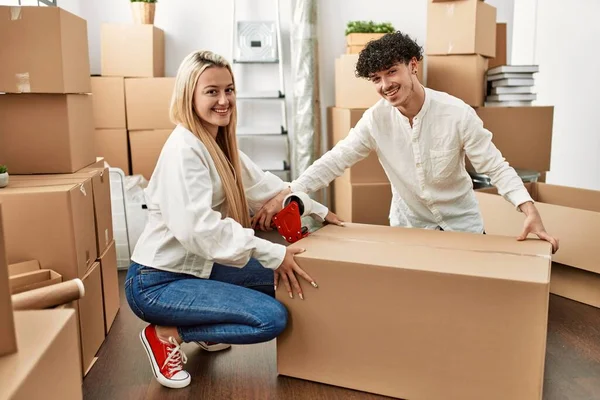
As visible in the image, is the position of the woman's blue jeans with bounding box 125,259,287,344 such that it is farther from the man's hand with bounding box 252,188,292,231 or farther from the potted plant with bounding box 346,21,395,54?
the potted plant with bounding box 346,21,395,54

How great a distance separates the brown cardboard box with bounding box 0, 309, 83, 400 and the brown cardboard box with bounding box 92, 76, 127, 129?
2797 mm

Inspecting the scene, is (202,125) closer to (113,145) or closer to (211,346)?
(211,346)


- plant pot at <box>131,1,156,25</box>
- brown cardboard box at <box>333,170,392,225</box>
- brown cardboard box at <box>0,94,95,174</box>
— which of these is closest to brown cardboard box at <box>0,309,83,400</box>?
brown cardboard box at <box>0,94,95,174</box>

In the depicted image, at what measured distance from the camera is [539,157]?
3.38 meters

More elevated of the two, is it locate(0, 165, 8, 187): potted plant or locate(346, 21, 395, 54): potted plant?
locate(346, 21, 395, 54): potted plant

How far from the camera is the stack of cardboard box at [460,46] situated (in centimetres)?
323

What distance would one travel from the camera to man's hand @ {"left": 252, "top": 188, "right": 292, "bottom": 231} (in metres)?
1.97

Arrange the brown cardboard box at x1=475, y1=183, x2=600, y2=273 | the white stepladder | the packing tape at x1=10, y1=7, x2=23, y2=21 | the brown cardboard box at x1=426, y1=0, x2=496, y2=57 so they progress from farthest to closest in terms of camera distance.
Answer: the white stepladder < the brown cardboard box at x1=426, y1=0, x2=496, y2=57 < the brown cardboard box at x1=475, y1=183, x2=600, y2=273 < the packing tape at x1=10, y1=7, x2=23, y2=21

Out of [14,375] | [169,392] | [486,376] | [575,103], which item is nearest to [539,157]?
[575,103]

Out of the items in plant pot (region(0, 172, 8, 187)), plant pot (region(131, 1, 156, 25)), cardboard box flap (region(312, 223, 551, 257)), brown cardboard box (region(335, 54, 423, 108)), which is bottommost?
cardboard box flap (region(312, 223, 551, 257))

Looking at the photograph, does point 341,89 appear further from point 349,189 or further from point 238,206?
point 238,206

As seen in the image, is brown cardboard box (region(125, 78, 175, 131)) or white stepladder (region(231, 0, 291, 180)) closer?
brown cardboard box (region(125, 78, 175, 131))

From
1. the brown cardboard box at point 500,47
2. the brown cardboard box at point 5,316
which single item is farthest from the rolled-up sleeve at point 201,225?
the brown cardboard box at point 500,47

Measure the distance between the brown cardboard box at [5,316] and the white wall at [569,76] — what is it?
353 cm
